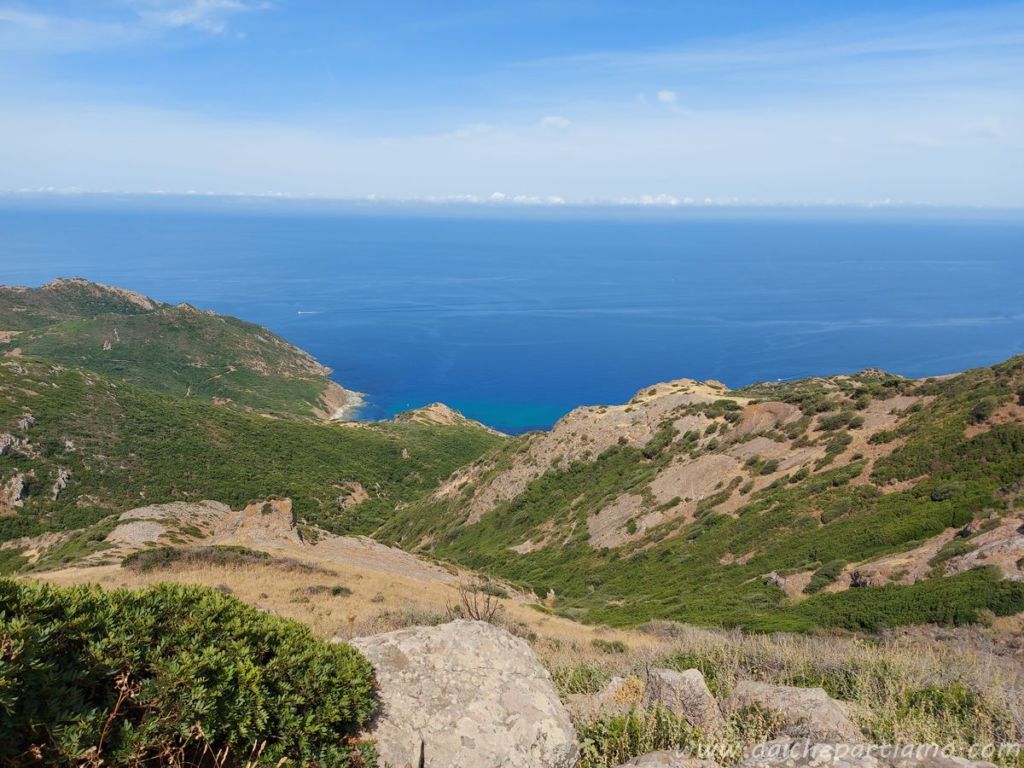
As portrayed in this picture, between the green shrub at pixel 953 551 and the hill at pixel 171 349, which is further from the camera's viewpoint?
the hill at pixel 171 349

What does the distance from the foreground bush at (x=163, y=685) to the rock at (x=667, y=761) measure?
8.13ft

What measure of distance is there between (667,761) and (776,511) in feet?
76.6

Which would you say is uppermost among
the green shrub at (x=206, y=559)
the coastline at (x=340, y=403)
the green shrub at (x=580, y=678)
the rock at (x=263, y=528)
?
the green shrub at (x=580, y=678)

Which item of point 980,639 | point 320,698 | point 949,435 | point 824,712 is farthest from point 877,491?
point 320,698

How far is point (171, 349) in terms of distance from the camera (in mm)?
125750

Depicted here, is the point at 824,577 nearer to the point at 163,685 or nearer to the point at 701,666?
the point at 701,666

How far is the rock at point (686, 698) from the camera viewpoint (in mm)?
6406

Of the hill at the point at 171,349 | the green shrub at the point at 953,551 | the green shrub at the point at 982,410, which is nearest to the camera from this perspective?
the green shrub at the point at 953,551

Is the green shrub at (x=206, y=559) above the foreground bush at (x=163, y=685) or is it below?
below

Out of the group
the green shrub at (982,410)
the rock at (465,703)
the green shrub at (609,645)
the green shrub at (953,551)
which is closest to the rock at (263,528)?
the green shrub at (609,645)

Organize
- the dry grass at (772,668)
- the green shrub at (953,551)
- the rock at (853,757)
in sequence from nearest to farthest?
the rock at (853,757) < the dry grass at (772,668) < the green shrub at (953,551)

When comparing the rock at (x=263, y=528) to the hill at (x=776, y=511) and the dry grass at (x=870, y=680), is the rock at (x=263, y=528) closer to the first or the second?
the hill at (x=776, y=511)

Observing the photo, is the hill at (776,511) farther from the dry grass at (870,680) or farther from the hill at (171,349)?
the hill at (171,349)

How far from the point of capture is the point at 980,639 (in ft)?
39.0
